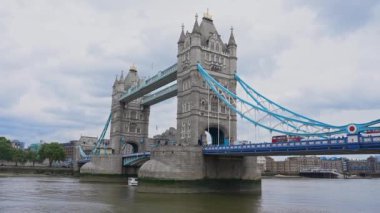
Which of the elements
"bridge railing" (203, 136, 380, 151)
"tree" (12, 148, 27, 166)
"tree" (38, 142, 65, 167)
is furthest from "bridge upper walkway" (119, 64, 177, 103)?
"tree" (12, 148, 27, 166)

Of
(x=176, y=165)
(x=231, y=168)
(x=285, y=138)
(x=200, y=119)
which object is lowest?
(x=231, y=168)

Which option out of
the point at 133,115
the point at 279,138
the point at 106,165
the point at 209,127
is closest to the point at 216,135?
the point at 209,127

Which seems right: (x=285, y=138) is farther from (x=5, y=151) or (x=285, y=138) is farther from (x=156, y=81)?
(x=5, y=151)

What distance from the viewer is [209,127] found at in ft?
148

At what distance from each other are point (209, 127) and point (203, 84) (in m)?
5.26

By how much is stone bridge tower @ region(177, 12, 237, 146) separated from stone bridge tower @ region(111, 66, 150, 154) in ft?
82.7

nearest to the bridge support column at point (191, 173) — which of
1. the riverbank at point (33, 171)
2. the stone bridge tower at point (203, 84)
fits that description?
the stone bridge tower at point (203, 84)

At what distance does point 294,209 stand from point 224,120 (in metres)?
21.0

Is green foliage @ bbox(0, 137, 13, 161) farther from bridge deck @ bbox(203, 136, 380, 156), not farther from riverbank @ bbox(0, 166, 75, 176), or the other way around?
bridge deck @ bbox(203, 136, 380, 156)

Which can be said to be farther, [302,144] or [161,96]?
[161,96]

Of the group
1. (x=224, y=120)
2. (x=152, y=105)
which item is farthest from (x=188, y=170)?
(x=152, y=105)

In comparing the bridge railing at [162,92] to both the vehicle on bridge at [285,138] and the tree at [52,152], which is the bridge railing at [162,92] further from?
the tree at [52,152]

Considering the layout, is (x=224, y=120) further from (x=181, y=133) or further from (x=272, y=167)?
(x=272, y=167)

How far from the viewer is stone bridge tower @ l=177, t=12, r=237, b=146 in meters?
43.0
